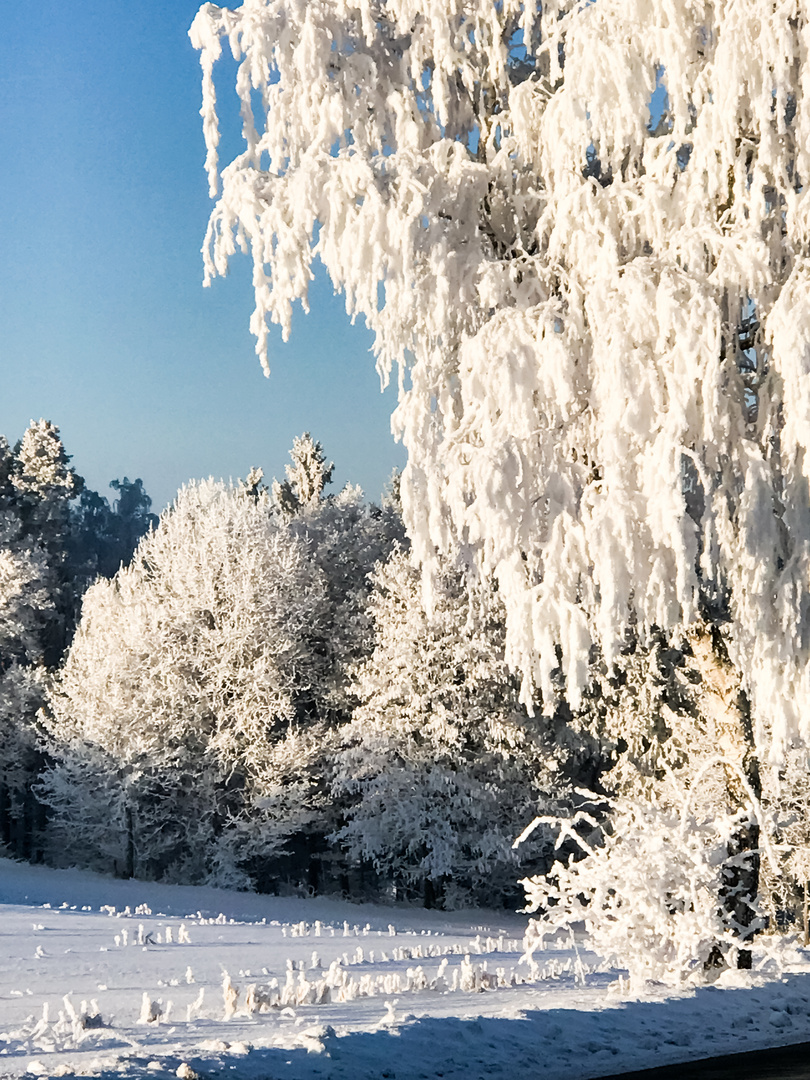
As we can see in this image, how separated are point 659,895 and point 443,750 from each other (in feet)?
59.4

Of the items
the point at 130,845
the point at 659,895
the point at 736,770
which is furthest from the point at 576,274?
the point at 130,845

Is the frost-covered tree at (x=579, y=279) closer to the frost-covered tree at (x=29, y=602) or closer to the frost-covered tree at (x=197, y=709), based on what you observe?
the frost-covered tree at (x=197, y=709)

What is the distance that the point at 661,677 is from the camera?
2397 cm

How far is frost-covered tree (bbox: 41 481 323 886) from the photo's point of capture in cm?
2756

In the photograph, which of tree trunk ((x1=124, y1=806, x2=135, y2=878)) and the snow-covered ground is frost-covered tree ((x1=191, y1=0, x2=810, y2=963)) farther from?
tree trunk ((x1=124, y1=806, x2=135, y2=878))

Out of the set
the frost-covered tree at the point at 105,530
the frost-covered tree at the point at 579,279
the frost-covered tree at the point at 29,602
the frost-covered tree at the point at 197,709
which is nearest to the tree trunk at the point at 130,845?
the frost-covered tree at the point at 197,709

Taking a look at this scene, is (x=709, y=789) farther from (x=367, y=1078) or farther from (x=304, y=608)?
(x=367, y=1078)

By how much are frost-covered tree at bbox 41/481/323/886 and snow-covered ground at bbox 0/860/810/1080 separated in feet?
49.4

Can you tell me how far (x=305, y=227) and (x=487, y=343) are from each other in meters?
1.63

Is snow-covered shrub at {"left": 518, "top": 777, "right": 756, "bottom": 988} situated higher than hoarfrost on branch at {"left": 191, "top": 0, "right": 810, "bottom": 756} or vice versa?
hoarfrost on branch at {"left": 191, "top": 0, "right": 810, "bottom": 756}

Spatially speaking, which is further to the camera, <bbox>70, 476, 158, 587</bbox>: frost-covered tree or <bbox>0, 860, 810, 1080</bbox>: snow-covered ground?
<bbox>70, 476, 158, 587</bbox>: frost-covered tree

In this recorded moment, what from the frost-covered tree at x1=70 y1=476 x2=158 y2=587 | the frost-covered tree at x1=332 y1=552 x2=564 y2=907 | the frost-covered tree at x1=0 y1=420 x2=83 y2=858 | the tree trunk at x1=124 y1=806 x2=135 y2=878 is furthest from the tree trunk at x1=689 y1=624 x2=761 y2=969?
the frost-covered tree at x1=70 y1=476 x2=158 y2=587

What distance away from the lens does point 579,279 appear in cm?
873

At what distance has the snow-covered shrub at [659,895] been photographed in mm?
8125
